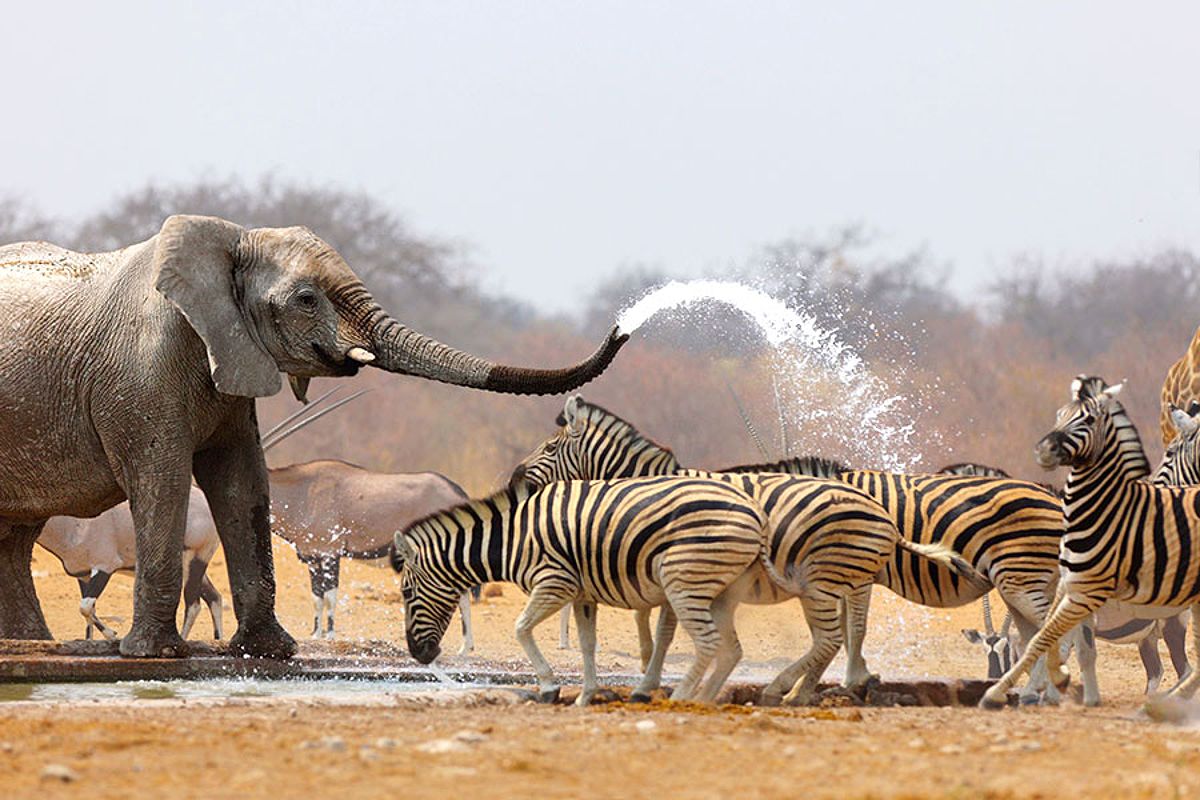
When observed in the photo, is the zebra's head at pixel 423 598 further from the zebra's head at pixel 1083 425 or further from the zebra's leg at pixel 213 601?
the zebra's leg at pixel 213 601

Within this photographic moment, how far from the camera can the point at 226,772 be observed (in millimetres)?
5590

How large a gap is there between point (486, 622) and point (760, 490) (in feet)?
34.7

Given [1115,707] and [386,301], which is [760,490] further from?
[386,301]

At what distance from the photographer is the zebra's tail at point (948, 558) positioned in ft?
30.9

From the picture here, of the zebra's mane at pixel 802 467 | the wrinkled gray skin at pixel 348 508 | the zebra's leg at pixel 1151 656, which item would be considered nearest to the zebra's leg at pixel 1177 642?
the zebra's leg at pixel 1151 656

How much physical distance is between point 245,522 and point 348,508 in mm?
7212

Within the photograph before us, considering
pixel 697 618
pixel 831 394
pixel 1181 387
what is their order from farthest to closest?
pixel 831 394, pixel 1181 387, pixel 697 618

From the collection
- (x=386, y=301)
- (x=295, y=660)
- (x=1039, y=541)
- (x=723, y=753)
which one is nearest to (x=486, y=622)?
(x=295, y=660)

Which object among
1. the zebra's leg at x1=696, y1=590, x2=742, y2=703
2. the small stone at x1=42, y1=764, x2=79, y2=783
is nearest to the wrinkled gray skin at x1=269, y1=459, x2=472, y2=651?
the zebra's leg at x1=696, y1=590, x2=742, y2=703

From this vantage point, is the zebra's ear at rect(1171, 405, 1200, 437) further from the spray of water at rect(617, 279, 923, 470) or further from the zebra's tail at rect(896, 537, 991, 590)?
the spray of water at rect(617, 279, 923, 470)

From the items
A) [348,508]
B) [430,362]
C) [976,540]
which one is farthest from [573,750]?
[348,508]

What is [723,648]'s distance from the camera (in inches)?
334

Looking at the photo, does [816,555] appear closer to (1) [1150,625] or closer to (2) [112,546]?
(1) [1150,625]

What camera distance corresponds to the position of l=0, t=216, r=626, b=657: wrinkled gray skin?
10.1 metres
